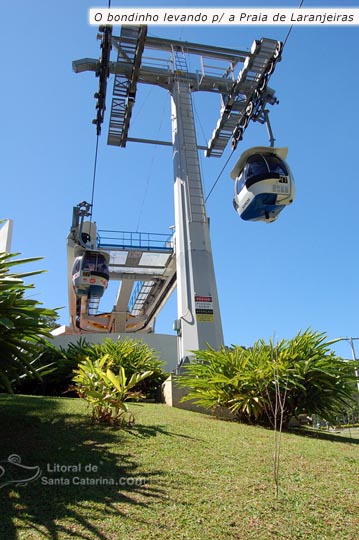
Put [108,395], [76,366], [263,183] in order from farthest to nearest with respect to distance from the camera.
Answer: [76,366], [263,183], [108,395]

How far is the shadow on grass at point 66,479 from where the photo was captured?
2.47 m

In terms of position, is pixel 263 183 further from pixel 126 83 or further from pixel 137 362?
pixel 126 83

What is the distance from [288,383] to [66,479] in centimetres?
353

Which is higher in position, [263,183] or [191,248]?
[191,248]

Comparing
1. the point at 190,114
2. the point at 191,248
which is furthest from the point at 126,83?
the point at 191,248

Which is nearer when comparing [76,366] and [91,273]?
[76,366]

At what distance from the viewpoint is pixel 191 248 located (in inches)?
479

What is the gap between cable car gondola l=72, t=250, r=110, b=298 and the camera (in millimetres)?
17531

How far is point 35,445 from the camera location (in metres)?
3.89

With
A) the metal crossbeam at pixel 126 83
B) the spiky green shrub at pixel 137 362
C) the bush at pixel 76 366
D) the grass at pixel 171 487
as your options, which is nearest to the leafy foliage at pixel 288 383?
the grass at pixel 171 487

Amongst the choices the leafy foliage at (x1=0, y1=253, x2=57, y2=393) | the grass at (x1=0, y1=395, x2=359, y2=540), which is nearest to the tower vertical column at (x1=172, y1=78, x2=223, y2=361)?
the grass at (x1=0, y1=395, x2=359, y2=540)

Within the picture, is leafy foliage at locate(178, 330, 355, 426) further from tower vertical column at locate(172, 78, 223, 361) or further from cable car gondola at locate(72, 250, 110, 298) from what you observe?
cable car gondola at locate(72, 250, 110, 298)

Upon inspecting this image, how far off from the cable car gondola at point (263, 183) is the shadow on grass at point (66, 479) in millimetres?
4878

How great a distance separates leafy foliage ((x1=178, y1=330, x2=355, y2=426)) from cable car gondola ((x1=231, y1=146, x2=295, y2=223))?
2.85 meters
